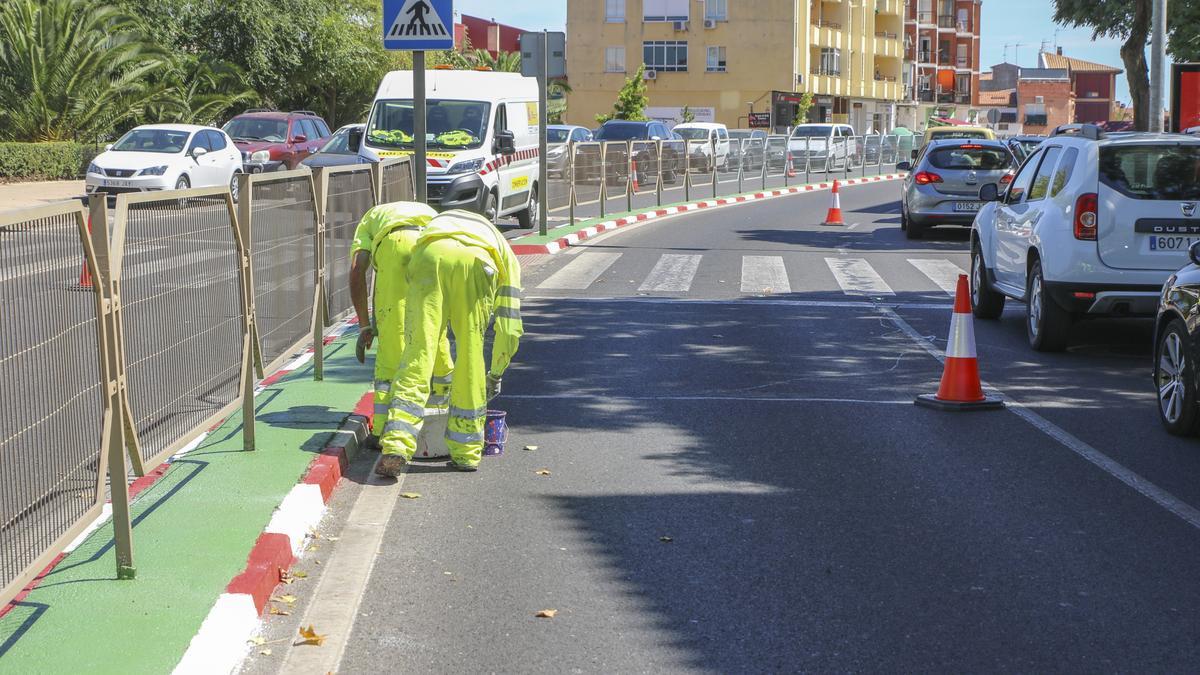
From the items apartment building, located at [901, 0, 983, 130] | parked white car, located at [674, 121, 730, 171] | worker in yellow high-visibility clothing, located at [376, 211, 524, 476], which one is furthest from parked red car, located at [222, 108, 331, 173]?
apartment building, located at [901, 0, 983, 130]

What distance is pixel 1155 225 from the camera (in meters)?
11.1

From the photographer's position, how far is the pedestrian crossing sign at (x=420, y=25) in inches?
472

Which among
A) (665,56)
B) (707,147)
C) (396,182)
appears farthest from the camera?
(665,56)

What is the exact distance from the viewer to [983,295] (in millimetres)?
13727

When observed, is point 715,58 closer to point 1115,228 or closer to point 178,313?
point 1115,228

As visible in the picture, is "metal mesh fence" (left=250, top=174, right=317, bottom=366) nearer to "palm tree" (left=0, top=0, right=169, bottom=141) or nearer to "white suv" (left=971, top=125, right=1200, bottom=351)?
"white suv" (left=971, top=125, right=1200, bottom=351)

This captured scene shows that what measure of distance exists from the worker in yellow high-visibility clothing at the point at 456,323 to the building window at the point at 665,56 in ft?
254

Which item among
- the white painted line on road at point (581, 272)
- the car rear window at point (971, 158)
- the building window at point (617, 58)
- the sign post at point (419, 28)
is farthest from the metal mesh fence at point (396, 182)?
the building window at point (617, 58)

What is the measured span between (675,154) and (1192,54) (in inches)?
457

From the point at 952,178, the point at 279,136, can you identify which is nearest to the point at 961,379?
the point at 952,178

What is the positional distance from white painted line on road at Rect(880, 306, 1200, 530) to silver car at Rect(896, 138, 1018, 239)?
13.2 meters

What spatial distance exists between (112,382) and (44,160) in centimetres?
3065

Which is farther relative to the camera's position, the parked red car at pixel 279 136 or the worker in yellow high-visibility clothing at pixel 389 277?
the parked red car at pixel 279 136

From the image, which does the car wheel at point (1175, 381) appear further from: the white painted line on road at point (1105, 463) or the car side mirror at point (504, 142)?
the car side mirror at point (504, 142)
